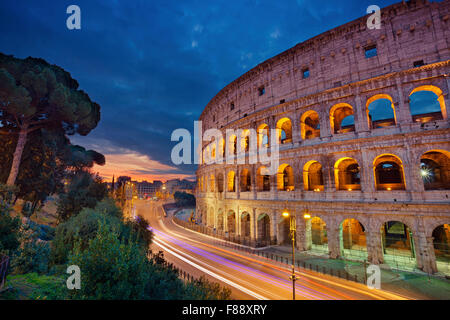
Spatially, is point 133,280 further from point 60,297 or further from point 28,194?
point 28,194

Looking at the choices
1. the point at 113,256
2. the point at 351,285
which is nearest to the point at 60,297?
the point at 113,256

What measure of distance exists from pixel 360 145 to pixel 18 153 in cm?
3663

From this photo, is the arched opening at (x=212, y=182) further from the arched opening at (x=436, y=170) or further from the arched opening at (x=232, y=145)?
the arched opening at (x=436, y=170)

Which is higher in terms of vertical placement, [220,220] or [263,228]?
[220,220]

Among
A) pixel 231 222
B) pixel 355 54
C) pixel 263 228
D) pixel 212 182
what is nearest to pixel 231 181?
pixel 212 182

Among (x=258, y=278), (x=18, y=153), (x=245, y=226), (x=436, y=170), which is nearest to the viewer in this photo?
(x=258, y=278)

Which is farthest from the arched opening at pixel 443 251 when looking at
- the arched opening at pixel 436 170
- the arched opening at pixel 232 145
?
the arched opening at pixel 232 145

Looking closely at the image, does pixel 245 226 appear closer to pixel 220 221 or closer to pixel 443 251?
pixel 220 221

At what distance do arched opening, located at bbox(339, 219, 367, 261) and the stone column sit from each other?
2.98 ft

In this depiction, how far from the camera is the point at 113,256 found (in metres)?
6.29

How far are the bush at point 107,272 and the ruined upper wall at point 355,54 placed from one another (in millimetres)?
21283

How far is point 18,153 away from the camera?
74.7ft

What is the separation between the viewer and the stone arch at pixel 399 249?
15386 millimetres

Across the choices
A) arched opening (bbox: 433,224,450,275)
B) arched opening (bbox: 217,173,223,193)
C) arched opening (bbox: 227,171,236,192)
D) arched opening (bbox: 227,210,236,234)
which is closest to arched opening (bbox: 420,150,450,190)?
arched opening (bbox: 433,224,450,275)
